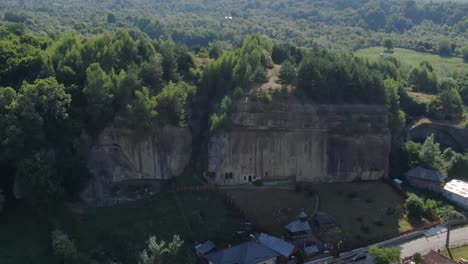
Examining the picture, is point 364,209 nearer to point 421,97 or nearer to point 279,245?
point 279,245

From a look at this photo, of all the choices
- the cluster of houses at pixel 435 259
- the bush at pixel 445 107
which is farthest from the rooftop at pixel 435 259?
the bush at pixel 445 107

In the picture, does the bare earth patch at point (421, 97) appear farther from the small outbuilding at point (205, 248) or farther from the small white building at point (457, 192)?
the small outbuilding at point (205, 248)

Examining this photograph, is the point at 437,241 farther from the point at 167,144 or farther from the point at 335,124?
the point at 167,144

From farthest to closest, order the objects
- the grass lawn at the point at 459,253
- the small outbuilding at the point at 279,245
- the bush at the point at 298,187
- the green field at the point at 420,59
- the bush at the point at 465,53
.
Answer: the bush at the point at 465,53 < the green field at the point at 420,59 < the bush at the point at 298,187 < the grass lawn at the point at 459,253 < the small outbuilding at the point at 279,245

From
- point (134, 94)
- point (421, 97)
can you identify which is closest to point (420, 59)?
point (421, 97)

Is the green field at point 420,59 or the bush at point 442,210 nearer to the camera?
the bush at point 442,210

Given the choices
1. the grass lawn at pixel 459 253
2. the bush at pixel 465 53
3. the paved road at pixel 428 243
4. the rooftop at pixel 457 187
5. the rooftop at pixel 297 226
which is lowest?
the grass lawn at pixel 459 253

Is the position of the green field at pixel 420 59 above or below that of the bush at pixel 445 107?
below
